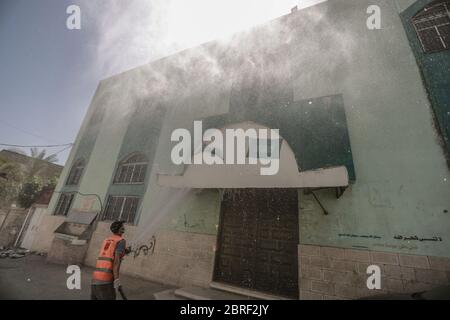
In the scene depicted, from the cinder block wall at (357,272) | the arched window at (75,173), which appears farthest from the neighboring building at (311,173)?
the arched window at (75,173)

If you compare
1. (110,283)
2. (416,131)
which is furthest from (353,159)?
(110,283)

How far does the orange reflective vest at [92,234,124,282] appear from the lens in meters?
3.98

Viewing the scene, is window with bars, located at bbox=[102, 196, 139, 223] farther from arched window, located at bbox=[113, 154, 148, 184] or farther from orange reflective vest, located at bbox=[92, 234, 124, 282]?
orange reflective vest, located at bbox=[92, 234, 124, 282]

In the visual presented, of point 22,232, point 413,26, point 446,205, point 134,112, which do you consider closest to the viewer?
point 446,205

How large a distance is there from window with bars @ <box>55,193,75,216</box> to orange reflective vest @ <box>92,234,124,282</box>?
8.74 meters

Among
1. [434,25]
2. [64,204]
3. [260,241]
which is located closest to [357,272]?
[260,241]

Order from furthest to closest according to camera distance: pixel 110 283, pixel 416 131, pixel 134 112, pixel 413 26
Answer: pixel 134 112 < pixel 413 26 < pixel 416 131 < pixel 110 283

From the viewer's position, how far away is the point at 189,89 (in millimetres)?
9320

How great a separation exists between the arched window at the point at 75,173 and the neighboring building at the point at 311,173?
3089 mm

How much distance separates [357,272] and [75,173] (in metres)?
13.5

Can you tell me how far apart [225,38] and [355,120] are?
6748mm

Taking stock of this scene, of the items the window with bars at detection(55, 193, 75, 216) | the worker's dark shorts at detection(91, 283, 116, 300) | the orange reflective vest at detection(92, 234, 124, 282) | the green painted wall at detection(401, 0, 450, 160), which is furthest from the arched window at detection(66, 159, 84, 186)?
the green painted wall at detection(401, 0, 450, 160)

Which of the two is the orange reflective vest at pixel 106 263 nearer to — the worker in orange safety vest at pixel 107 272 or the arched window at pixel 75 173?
the worker in orange safety vest at pixel 107 272

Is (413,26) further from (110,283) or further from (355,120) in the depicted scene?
(110,283)
